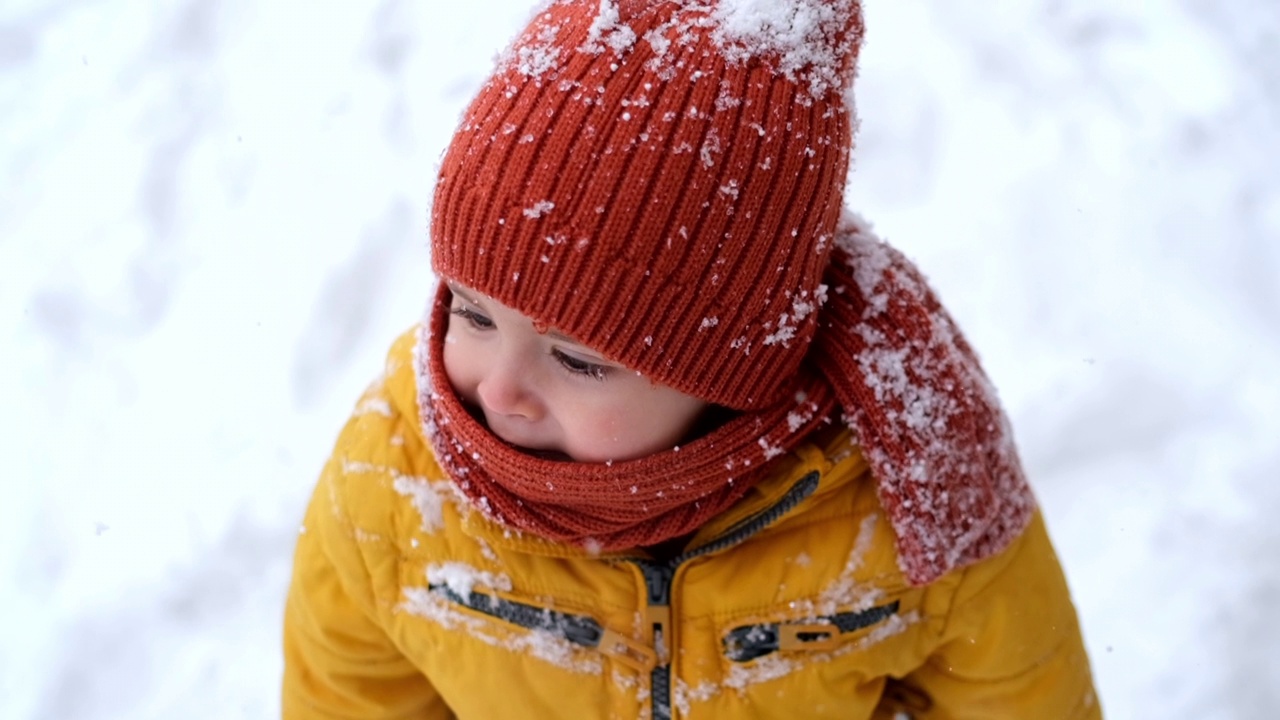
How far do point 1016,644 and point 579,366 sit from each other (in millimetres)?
613

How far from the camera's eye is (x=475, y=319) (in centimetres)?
110

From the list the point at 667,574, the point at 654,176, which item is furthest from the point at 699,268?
the point at 667,574

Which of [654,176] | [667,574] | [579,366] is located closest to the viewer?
[654,176]

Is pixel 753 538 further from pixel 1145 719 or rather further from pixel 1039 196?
pixel 1039 196

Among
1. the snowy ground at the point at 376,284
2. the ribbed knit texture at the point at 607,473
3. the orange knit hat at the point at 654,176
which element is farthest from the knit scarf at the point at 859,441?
the snowy ground at the point at 376,284

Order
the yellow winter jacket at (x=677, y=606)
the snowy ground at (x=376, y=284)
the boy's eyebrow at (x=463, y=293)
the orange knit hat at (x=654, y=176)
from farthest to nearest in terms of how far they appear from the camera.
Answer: the snowy ground at (x=376, y=284)
the yellow winter jacket at (x=677, y=606)
the boy's eyebrow at (x=463, y=293)
the orange knit hat at (x=654, y=176)

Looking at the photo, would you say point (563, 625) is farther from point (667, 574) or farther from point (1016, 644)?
point (1016, 644)

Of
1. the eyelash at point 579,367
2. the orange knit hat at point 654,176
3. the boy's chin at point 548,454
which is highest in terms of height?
the orange knit hat at point 654,176

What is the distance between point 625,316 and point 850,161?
29 cm

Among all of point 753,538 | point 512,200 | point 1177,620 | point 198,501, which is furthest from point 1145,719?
point 198,501

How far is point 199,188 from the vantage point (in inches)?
95.8

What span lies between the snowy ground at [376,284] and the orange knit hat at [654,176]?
47.0 inches

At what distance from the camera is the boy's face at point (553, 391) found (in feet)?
3.43

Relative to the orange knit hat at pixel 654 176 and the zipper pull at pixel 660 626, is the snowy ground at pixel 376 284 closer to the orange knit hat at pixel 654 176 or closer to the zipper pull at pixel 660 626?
the zipper pull at pixel 660 626
